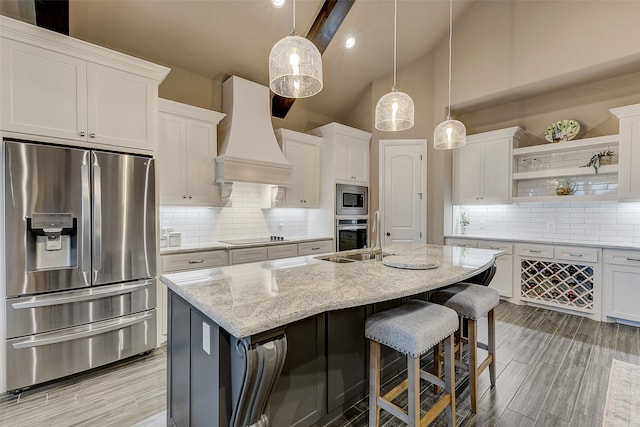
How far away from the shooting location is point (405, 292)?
4.62 ft

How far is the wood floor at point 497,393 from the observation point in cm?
186

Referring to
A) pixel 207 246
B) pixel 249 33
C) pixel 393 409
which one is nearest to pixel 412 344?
pixel 393 409

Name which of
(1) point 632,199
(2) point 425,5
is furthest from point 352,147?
(1) point 632,199

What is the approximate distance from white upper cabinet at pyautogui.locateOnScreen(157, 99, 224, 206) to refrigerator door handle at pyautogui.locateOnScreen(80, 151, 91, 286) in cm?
77

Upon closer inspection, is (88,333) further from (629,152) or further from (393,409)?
(629,152)

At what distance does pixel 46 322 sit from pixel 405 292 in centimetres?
262

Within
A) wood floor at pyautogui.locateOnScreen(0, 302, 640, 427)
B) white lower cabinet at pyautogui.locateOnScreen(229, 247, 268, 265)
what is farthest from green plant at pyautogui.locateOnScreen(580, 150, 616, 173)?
white lower cabinet at pyautogui.locateOnScreen(229, 247, 268, 265)

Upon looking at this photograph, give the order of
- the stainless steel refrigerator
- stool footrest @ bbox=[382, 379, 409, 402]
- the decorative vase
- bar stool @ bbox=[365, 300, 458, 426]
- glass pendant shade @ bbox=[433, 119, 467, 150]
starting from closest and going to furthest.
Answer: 1. bar stool @ bbox=[365, 300, 458, 426]
2. stool footrest @ bbox=[382, 379, 409, 402]
3. the stainless steel refrigerator
4. glass pendant shade @ bbox=[433, 119, 467, 150]
5. the decorative vase

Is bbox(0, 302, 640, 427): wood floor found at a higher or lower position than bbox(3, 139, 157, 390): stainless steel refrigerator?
lower

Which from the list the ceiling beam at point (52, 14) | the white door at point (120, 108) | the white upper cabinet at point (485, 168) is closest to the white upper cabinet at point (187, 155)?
the white door at point (120, 108)

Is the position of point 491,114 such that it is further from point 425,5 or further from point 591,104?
point 425,5

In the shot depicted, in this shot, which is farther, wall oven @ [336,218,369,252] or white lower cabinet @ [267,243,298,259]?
wall oven @ [336,218,369,252]

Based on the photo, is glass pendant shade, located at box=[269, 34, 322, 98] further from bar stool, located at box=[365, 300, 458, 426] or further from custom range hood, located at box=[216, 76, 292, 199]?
custom range hood, located at box=[216, 76, 292, 199]

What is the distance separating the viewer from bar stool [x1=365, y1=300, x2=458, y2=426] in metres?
1.45
